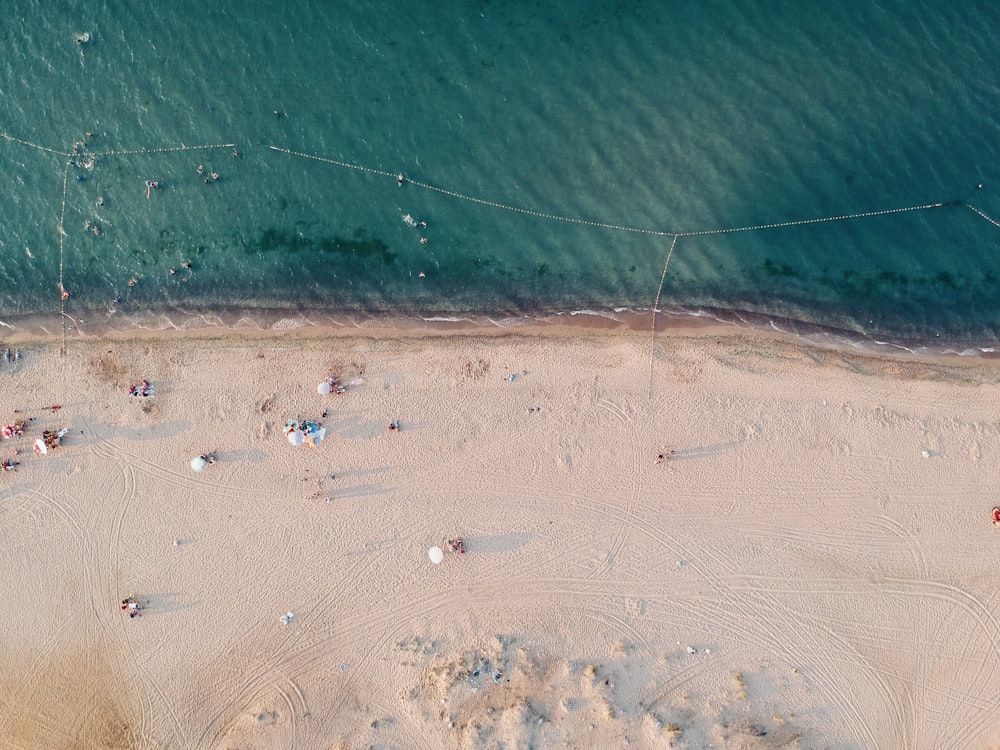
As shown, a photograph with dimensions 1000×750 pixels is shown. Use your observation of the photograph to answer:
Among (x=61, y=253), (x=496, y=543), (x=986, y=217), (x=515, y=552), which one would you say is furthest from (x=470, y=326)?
(x=986, y=217)

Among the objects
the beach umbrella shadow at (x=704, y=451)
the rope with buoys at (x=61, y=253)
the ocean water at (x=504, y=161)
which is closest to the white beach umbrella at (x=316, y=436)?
the ocean water at (x=504, y=161)

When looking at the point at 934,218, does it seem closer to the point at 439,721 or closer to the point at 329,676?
the point at 439,721

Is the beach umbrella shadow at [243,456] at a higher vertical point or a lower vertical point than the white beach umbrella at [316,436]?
lower

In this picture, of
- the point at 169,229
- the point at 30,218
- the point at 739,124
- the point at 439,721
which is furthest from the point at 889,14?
the point at 30,218

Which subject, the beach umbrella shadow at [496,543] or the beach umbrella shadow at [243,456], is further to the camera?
the beach umbrella shadow at [243,456]

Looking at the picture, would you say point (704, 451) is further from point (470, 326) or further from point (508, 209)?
point (508, 209)

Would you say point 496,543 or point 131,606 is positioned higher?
point 496,543

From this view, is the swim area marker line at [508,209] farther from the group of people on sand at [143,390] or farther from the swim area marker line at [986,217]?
the group of people on sand at [143,390]
